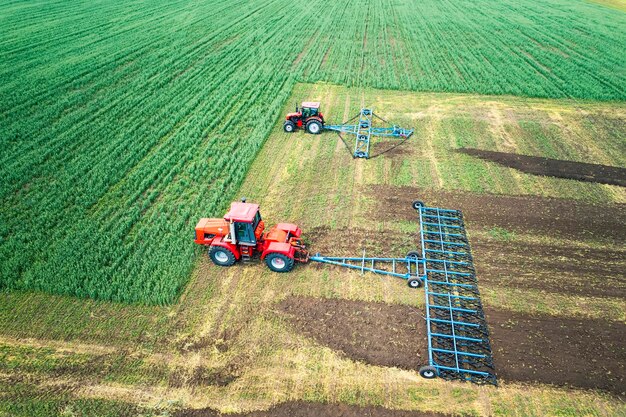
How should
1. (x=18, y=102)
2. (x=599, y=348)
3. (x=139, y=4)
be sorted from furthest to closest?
(x=139, y=4) → (x=18, y=102) → (x=599, y=348)

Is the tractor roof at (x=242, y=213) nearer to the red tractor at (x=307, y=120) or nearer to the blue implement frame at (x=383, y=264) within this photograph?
the blue implement frame at (x=383, y=264)

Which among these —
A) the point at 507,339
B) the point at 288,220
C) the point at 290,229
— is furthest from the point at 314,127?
the point at 507,339

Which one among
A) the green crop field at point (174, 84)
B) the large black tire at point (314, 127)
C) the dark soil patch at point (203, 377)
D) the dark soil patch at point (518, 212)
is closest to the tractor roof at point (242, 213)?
the green crop field at point (174, 84)

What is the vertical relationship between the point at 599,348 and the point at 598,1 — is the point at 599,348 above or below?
below

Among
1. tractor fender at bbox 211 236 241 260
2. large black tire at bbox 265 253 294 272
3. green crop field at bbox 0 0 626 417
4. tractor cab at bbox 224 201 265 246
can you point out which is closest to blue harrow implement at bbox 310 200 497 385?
green crop field at bbox 0 0 626 417

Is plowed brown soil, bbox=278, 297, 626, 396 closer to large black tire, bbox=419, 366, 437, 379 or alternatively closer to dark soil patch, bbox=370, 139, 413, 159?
large black tire, bbox=419, 366, 437, 379

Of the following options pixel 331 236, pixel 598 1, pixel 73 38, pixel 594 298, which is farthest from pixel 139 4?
pixel 598 1

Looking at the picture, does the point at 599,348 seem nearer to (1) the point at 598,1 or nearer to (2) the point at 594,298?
(2) the point at 594,298
